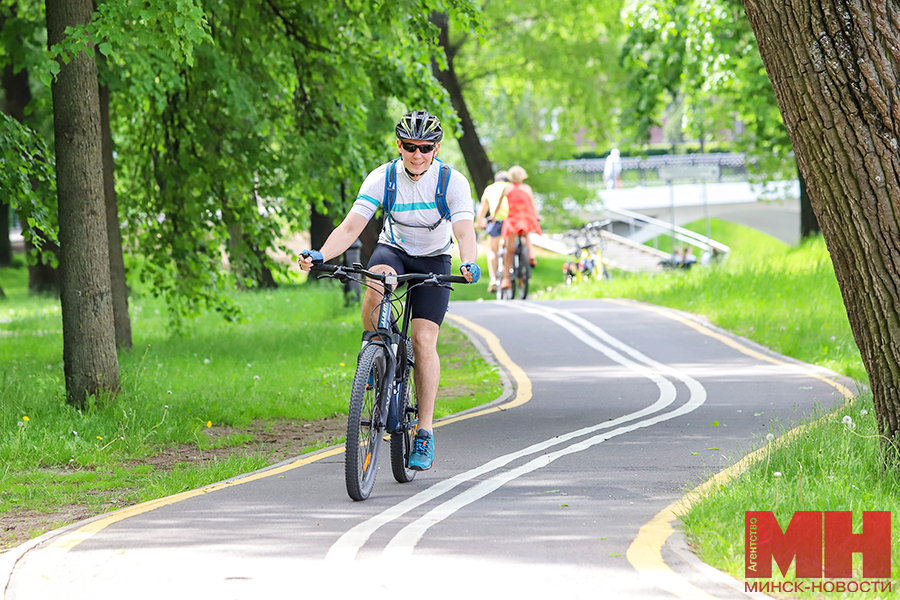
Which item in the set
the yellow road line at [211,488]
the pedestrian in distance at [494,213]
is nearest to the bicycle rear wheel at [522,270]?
the pedestrian in distance at [494,213]

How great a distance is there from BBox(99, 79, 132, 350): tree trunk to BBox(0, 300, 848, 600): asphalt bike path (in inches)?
200

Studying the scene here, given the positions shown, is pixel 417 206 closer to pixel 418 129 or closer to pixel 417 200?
pixel 417 200

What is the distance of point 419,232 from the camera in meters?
6.49

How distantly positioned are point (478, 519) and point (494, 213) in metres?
13.0

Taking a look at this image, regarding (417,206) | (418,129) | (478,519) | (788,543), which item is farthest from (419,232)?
(788,543)

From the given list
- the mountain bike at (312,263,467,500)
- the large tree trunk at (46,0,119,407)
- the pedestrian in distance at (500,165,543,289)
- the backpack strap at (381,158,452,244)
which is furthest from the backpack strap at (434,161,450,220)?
the pedestrian in distance at (500,165,543,289)

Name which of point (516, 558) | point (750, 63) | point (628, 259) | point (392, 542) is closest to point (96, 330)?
point (392, 542)

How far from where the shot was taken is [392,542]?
16.8 feet

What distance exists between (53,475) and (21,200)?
3095mm

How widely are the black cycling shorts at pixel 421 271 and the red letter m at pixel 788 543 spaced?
221 centimetres

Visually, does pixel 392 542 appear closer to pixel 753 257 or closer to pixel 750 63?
pixel 753 257

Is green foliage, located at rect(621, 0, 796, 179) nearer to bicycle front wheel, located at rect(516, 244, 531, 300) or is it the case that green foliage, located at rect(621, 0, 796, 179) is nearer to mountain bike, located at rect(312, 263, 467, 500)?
bicycle front wheel, located at rect(516, 244, 531, 300)

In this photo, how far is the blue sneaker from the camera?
256 inches

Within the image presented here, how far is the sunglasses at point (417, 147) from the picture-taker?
20.5 feet
